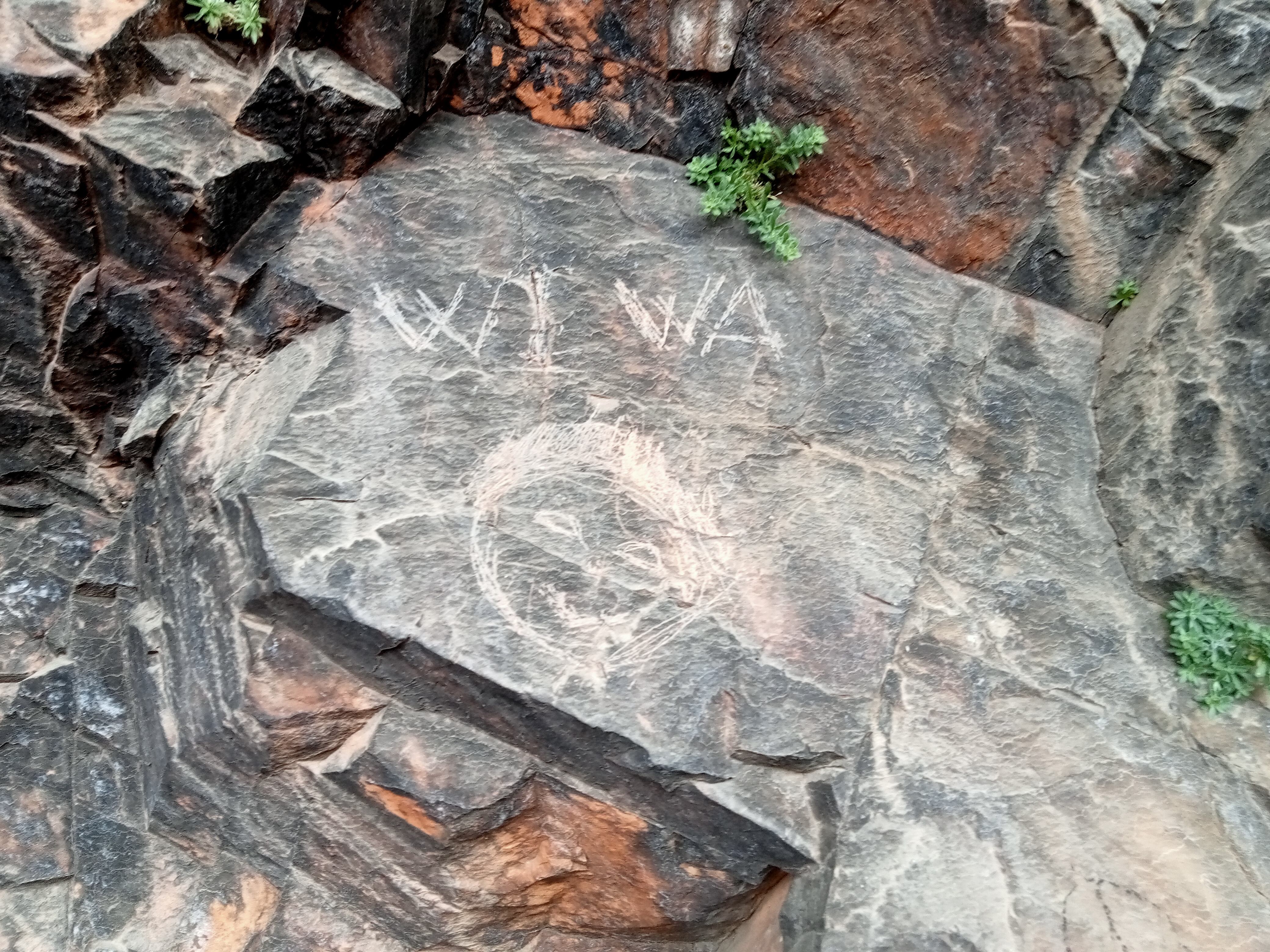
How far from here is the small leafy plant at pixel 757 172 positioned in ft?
11.2

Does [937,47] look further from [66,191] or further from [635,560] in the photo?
[66,191]

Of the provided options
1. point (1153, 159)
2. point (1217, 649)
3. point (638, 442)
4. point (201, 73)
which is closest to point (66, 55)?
point (201, 73)

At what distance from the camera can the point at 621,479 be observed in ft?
9.62

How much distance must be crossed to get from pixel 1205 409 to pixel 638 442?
190 cm

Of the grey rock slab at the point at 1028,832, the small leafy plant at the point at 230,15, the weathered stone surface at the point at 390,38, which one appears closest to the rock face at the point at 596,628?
the grey rock slab at the point at 1028,832

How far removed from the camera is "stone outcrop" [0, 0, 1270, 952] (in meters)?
2.64

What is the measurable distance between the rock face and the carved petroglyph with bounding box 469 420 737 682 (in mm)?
12

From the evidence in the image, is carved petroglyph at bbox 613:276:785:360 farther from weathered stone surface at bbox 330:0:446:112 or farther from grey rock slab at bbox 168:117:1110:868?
weathered stone surface at bbox 330:0:446:112

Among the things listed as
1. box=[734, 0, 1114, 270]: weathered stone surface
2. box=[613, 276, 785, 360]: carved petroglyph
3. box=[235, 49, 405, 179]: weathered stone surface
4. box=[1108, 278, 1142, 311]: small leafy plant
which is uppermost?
box=[734, 0, 1114, 270]: weathered stone surface

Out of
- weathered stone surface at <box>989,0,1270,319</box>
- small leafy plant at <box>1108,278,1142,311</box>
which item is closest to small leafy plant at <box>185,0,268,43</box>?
weathered stone surface at <box>989,0,1270,319</box>

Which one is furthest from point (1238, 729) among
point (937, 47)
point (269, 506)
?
point (269, 506)

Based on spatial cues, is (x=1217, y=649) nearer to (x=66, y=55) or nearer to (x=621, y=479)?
(x=621, y=479)

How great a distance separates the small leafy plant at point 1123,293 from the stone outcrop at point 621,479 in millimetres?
44

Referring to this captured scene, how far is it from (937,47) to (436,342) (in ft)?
6.92
